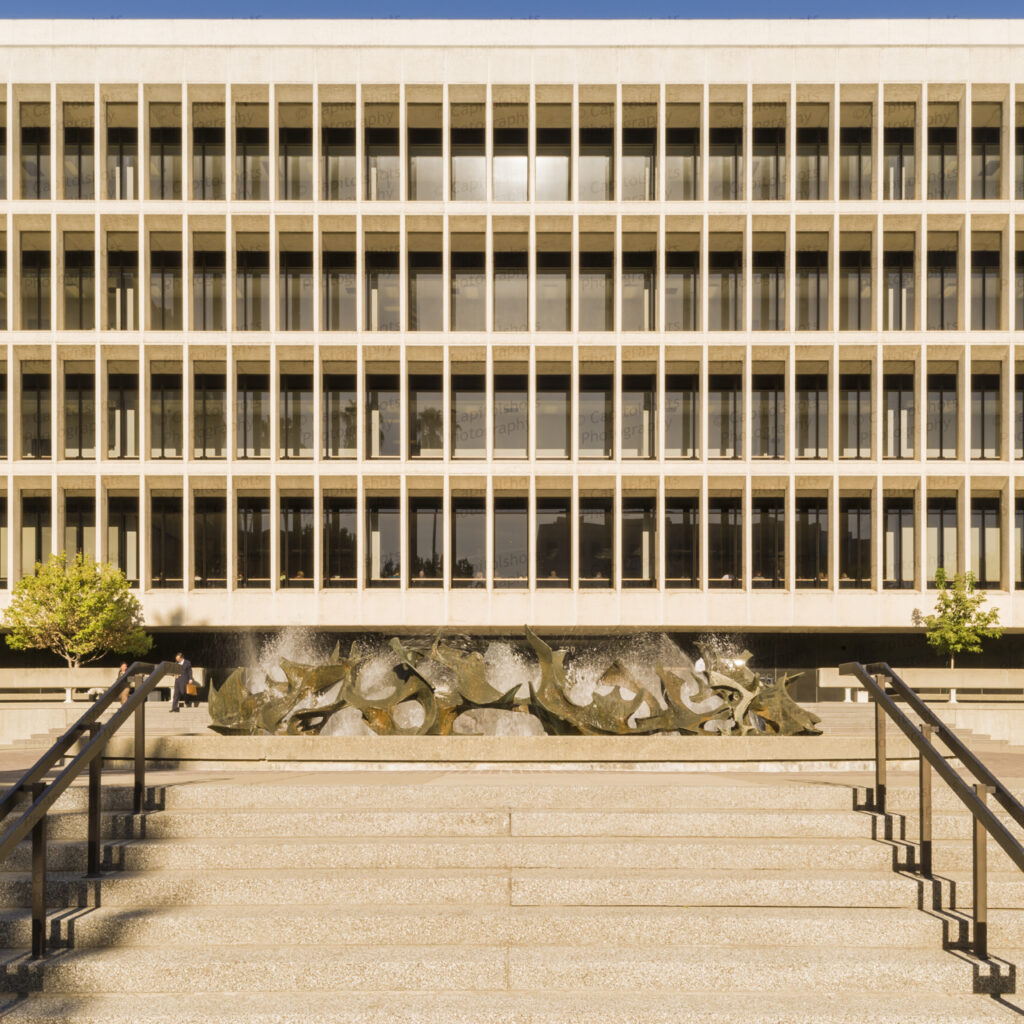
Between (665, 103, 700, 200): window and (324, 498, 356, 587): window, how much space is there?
15.9 m

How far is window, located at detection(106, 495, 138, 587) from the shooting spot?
115 ft

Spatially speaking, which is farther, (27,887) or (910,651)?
(910,651)

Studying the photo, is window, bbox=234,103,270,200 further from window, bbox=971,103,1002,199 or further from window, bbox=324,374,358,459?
window, bbox=971,103,1002,199

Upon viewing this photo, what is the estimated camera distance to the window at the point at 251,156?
34.8 m

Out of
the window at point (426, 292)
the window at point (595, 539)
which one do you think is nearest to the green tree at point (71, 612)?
the window at point (426, 292)

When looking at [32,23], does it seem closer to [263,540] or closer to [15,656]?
[263,540]

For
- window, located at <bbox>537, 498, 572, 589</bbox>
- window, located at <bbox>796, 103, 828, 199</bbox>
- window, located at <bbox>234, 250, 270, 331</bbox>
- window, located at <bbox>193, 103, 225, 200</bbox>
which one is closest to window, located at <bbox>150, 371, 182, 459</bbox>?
window, located at <bbox>234, 250, 270, 331</bbox>

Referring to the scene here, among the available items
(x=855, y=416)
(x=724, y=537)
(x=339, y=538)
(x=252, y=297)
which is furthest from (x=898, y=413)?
(x=252, y=297)

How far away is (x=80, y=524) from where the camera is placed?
1387 inches

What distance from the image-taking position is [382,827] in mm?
7875

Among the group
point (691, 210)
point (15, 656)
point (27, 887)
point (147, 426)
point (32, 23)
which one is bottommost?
point (15, 656)

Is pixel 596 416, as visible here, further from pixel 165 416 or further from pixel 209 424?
pixel 165 416

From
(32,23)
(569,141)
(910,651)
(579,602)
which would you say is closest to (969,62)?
(569,141)

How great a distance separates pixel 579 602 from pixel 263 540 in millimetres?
11488
